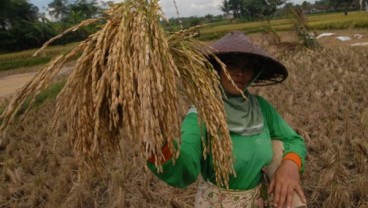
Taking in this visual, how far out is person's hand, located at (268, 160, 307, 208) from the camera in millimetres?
1559

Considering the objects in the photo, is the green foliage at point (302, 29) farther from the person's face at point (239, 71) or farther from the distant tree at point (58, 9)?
the distant tree at point (58, 9)

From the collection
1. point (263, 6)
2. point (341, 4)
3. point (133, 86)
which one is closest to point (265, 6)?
point (263, 6)

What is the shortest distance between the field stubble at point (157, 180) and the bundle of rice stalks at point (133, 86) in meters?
0.21

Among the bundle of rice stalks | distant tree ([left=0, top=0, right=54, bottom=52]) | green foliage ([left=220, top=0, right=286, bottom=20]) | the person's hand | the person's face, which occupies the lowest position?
green foliage ([left=220, top=0, right=286, bottom=20])

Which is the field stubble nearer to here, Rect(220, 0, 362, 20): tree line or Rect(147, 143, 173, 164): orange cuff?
Rect(147, 143, 173, 164): orange cuff

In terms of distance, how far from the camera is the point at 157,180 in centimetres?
325

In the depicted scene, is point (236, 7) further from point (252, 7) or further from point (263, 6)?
point (263, 6)

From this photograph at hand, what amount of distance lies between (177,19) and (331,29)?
26.7 m

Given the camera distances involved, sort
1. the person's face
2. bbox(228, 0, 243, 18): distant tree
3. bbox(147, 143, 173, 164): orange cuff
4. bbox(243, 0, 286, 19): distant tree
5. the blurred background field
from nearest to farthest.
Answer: bbox(147, 143, 173, 164): orange cuff → the person's face → the blurred background field → bbox(243, 0, 286, 19): distant tree → bbox(228, 0, 243, 18): distant tree

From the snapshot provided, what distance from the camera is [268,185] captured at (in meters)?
1.73

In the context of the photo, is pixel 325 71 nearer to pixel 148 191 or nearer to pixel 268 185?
pixel 148 191

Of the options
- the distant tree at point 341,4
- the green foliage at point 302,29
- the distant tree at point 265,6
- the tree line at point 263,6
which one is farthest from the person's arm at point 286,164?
the distant tree at point 341,4

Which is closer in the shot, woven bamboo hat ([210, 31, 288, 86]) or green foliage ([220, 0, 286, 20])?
woven bamboo hat ([210, 31, 288, 86])

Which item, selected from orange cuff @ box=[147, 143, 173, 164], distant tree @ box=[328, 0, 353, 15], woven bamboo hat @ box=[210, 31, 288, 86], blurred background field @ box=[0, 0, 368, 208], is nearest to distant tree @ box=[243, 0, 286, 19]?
distant tree @ box=[328, 0, 353, 15]
